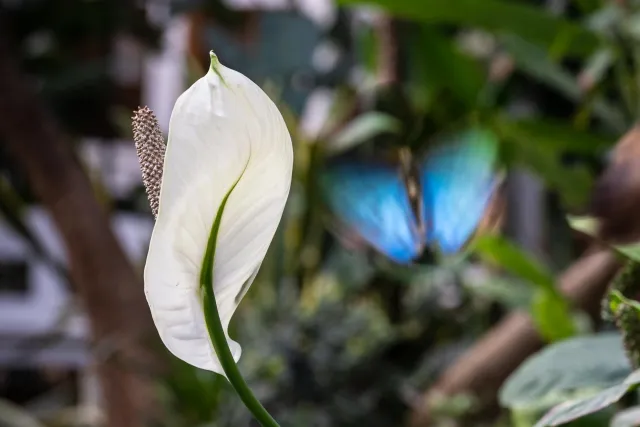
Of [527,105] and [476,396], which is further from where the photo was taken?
[527,105]

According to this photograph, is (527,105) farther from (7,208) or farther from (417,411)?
(7,208)

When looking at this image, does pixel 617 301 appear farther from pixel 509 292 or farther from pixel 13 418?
pixel 13 418

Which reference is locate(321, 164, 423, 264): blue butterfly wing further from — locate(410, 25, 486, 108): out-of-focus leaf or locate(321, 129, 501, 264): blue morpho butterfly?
locate(410, 25, 486, 108): out-of-focus leaf

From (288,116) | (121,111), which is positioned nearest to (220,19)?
(288,116)

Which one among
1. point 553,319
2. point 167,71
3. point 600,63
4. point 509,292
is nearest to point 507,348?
point 509,292

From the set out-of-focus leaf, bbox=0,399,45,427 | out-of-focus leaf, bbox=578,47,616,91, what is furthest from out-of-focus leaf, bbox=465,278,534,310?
out-of-focus leaf, bbox=0,399,45,427
